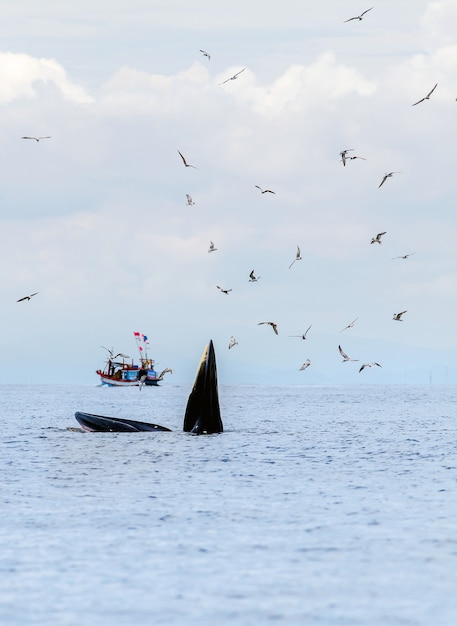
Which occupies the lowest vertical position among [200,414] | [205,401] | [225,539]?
[225,539]

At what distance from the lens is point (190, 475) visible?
33.8 m

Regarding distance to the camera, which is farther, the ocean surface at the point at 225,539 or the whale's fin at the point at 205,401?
the whale's fin at the point at 205,401

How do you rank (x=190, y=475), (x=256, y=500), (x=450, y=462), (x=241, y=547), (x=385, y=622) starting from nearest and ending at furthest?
(x=385, y=622)
(x=241, y=547)
(x=256, y=500)
(x=190, y=475)
(x=450, y=462)

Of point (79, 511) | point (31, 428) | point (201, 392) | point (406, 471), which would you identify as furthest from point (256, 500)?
point (31, 428)

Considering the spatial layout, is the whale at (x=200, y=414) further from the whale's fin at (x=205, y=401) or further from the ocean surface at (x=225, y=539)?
the ocean surface at (x=225, y=539)

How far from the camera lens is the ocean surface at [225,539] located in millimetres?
15750

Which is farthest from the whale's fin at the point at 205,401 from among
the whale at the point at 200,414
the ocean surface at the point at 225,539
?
the ocean surface at the point at 225,539

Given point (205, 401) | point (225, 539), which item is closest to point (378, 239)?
point (205, 401)

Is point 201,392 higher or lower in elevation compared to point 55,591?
higher

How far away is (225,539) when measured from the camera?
71.1 feet

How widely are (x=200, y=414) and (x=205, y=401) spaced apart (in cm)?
310

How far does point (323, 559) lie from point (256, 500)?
8502 millimetres

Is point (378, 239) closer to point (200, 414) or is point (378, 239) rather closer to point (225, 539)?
point (200, 414)

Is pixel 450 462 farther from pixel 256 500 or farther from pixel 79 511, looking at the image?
pixel 79 511
